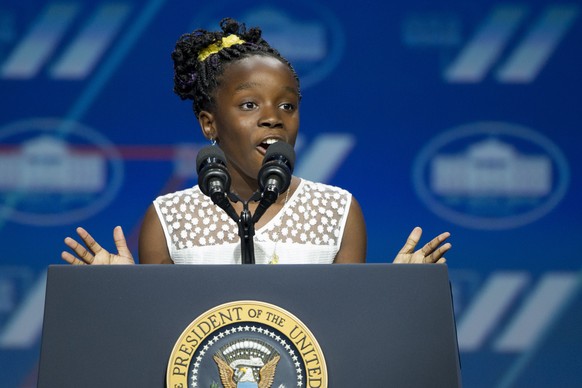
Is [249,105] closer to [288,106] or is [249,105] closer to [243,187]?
[288,106]

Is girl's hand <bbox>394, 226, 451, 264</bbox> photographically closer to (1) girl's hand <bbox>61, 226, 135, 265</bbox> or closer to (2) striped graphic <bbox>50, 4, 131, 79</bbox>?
(1) girl's hand <bbox>61, 226, 135, 265</bbox>

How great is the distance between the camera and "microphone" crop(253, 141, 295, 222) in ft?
5.19

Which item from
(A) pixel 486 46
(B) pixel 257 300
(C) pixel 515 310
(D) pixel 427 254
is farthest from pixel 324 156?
(B) pixel 257 300

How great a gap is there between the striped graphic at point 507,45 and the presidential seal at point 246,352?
210cm

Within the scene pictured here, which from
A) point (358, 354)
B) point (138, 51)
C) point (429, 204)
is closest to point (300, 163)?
point (429, 204)

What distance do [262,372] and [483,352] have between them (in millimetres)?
2028

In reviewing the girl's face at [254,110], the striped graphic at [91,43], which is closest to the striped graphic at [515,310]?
the girl's face at [254,110]

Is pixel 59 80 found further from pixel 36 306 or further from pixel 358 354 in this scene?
pixel 358 354

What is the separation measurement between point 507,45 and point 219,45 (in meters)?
1.43

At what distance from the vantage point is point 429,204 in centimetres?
330

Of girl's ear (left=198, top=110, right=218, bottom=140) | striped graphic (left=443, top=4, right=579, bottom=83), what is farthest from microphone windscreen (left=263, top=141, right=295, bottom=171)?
striped graphic (left=443, top=4, right=579, bottom=83)

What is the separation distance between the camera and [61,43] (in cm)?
333

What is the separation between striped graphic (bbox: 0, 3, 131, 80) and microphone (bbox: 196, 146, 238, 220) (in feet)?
6.06

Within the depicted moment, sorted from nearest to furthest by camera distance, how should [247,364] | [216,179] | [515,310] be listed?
[247,364]
[216,179]
[515,310]
